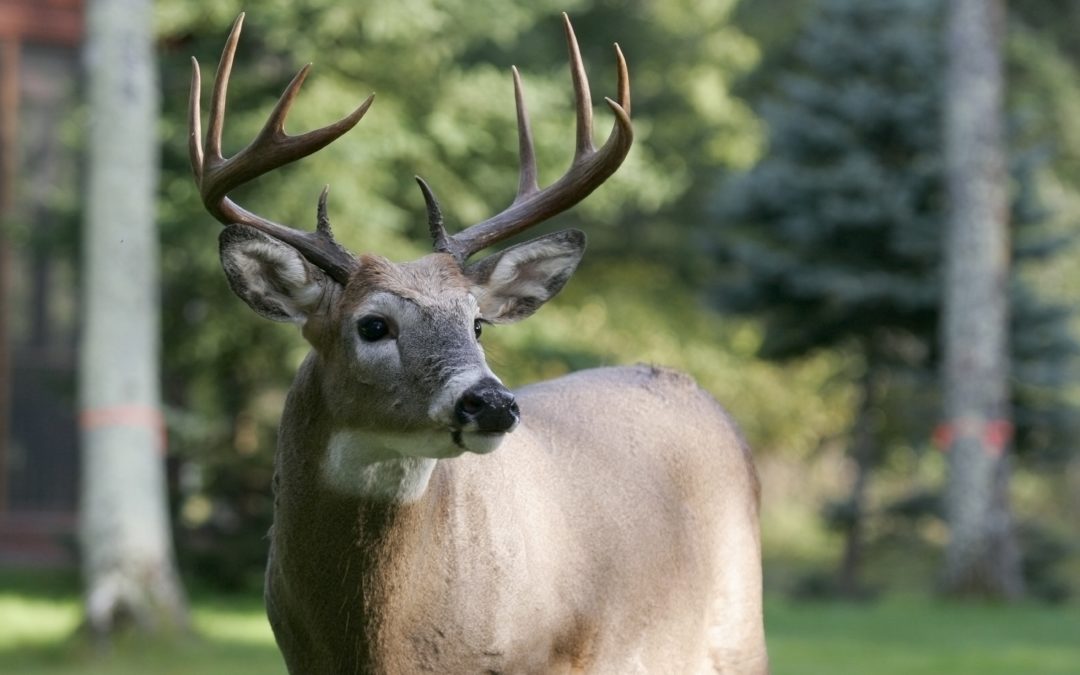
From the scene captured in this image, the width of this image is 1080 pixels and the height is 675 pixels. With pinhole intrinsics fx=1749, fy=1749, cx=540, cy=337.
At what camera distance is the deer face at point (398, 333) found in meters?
4.26

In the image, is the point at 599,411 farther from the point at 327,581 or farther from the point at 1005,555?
the point at 1005,555

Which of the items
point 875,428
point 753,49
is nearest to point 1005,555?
point 875,428

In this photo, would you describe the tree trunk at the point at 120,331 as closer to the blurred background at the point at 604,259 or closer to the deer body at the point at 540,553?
the blurred background at the point at 604,259

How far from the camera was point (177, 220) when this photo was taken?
50.1ft

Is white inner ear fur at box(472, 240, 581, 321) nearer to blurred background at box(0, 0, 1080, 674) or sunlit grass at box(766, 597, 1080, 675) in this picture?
blurred background at box(0, 0, 1080, 674)

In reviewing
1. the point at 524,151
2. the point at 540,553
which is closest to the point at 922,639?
the point at 524,151

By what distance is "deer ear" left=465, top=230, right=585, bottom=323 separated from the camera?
5.02 meters

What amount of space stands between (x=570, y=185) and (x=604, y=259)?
60.1 feet

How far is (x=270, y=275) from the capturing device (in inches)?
188

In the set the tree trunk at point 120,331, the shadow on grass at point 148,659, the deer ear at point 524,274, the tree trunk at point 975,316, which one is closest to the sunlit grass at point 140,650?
the shadow on grass at point 148,659

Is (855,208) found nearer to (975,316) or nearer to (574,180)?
(975,316)

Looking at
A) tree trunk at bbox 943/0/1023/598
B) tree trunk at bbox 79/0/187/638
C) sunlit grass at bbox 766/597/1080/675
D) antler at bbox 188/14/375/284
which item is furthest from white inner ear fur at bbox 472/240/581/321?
tree trunk at bbox 943/0/1023/598

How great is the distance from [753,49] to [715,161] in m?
2.03

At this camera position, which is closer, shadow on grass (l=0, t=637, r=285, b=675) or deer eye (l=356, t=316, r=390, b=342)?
deer eye (l=356, t=316, r=390, b=342)
